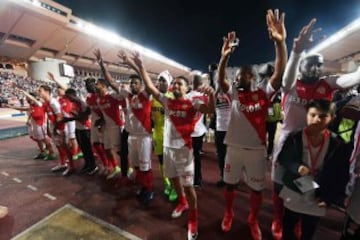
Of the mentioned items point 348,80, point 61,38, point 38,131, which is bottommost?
point 38,131

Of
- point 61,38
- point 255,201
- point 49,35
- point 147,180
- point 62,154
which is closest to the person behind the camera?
point 255,201

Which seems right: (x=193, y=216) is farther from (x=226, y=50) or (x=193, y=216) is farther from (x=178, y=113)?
(x=226, y=50)

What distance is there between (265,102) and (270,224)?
162 cm

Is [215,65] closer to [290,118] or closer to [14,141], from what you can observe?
[290,118]

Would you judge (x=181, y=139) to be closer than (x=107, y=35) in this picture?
Yes

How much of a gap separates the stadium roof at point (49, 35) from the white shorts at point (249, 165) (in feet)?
55.2

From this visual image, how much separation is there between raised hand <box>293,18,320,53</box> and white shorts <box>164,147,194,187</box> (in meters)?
1.57

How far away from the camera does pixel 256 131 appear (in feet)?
8.23

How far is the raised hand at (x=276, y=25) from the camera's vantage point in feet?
7.02

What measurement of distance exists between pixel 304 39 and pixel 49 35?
31814 mm

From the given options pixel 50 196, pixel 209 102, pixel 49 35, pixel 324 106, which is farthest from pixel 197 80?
pixel 49 35

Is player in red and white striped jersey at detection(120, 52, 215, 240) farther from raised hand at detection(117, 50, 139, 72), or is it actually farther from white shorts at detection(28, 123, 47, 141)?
white shorts at detection(28, 123, 47, 141)

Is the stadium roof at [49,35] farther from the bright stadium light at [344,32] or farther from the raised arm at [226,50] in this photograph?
the bright stadium light at [344,32]

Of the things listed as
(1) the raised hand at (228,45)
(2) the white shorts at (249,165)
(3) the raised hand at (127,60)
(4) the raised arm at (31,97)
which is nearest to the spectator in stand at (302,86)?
(2) the white shorts at (249,165)
